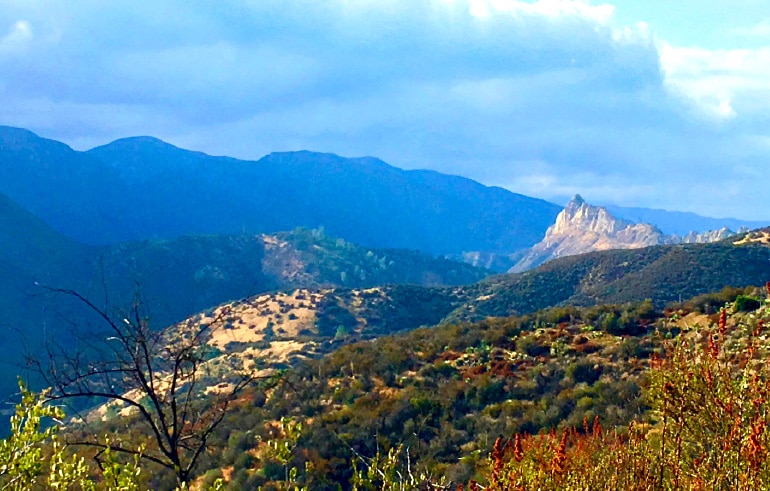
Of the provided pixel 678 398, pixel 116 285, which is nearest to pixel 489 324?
pixel 678 398

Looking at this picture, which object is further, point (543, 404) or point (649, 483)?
point (543, 404)

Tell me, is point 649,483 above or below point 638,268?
below

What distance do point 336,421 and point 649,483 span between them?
22.4 meters

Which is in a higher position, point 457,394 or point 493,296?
point 493,296

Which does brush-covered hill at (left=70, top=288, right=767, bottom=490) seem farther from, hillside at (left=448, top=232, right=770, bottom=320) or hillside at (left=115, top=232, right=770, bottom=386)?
hillside at (left=448, top=232, right=770, bottom=320)

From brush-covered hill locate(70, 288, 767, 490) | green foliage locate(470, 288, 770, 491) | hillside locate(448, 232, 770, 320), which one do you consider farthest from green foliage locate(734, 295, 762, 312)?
hillside locate(448, 232, 770, 320)

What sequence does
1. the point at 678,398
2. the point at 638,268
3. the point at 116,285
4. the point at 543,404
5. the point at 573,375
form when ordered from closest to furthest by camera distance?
the point at 678,398 < the point at 543,404 < the point at 573,375 < the point at 638,268 < the point at 116,285

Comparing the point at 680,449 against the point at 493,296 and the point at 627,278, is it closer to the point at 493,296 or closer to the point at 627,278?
the point at 627,278

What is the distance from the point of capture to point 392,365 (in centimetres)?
3591

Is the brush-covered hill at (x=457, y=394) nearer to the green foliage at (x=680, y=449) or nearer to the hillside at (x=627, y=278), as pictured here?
the green foliage at (x=680, y=449)

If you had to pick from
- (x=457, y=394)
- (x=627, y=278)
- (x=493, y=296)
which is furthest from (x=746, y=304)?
(x=493, y=296)

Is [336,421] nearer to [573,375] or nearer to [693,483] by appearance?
[573,375]

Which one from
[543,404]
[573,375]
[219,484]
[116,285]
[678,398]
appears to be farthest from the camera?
[116,285]

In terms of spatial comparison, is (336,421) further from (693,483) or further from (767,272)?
(767,272)
